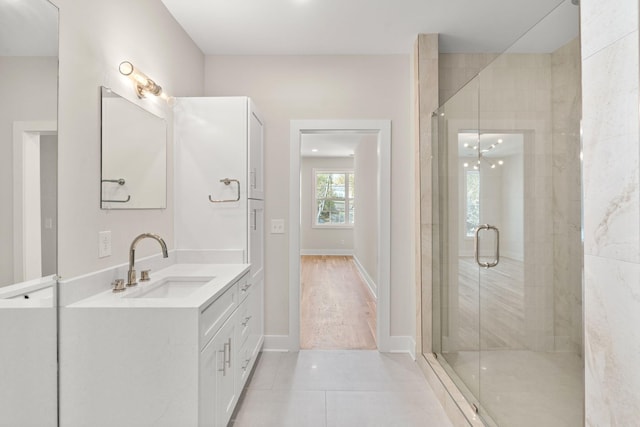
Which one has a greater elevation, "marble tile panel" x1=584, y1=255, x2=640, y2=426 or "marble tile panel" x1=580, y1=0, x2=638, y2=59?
"marble tile panel" x1=580, y1=0, x2=638, y2=59

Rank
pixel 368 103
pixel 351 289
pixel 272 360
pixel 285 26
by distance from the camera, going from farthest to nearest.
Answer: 1. pixel 351 289
2. pixel 368 103
3. pixel 272 360
4. pixel 285 26

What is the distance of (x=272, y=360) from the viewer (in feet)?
9.19

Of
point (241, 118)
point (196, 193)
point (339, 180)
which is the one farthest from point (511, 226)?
point (339, 180)

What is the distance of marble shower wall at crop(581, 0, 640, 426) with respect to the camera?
76 centimetres

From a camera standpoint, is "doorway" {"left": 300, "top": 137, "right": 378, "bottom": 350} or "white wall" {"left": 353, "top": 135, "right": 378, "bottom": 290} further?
"white wall" {"left": 353, "top": 135, "right": 378, "bottom": 290}

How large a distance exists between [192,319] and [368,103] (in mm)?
2354

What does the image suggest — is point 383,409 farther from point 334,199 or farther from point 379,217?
point 334,199

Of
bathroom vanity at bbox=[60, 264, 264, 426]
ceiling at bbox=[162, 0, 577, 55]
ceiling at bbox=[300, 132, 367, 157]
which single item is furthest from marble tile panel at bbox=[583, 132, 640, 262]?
ceiling at bbox=[300, 132, 367, 157]

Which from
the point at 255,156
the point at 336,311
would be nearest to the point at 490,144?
the point at 255,156

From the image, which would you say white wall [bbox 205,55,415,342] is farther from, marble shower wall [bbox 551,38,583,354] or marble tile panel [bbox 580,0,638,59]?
marble tile panel [bbox 580,0,638,59]

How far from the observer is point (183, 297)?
71.7 inches

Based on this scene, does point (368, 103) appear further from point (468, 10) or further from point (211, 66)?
point (211, 66)

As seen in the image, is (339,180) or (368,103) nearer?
(368,103)

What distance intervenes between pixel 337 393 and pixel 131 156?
6.61 ft
